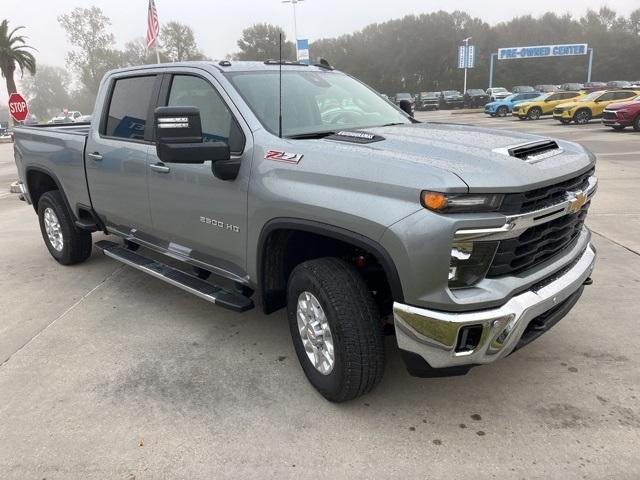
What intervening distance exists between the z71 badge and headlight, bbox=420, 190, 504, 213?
0.84 metres

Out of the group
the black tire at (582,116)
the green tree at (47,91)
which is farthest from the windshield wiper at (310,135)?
the green tree at (47,91)

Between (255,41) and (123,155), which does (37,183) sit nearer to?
(123,155)

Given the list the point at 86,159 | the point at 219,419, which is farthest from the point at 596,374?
the point at 86,159

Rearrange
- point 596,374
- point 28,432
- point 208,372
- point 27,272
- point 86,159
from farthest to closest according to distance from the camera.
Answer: point 27,272
point 86,159
point 208,372
point 596,374
point 28,432

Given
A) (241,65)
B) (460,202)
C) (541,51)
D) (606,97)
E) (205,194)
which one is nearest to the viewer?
(460,202)

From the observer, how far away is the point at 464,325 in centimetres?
231

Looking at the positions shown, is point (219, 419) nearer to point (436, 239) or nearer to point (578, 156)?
point (436, 239)

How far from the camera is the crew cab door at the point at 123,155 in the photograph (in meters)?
4.07

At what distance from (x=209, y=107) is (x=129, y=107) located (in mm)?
1216

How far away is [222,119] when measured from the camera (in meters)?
3.41

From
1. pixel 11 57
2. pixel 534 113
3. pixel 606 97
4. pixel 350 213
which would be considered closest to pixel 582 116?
pixel 606 97

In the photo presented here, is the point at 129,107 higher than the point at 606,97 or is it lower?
lower

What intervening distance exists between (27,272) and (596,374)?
5.33 meters

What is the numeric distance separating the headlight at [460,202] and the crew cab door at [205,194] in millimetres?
1250
